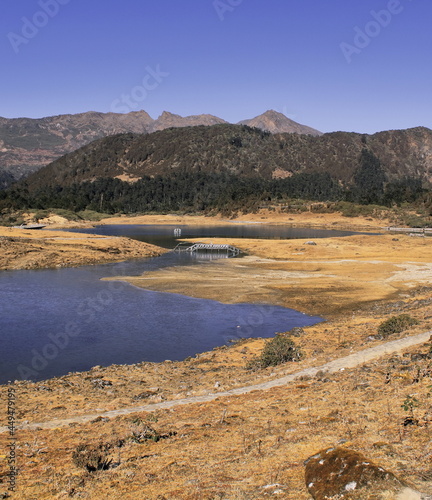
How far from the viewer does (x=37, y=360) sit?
2159 cm

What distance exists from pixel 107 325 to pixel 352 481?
73.5 feet

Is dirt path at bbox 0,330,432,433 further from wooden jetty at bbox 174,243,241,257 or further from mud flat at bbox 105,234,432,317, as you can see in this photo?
wooden jetty at bbox 174,243,241,257

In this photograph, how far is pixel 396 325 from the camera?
23578mm

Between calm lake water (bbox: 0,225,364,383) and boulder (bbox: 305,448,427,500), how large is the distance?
1463 cm

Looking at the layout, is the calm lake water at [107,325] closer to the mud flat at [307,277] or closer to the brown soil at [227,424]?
the brown soil at [227,424]

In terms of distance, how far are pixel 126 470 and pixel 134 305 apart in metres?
24.7

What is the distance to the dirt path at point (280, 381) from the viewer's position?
1374cm

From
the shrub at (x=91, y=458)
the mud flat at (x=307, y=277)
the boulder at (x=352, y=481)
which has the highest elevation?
the boulder at (x=352, y=481)

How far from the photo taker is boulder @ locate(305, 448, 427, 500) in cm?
726

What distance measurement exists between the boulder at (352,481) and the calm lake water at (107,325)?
14631 mm

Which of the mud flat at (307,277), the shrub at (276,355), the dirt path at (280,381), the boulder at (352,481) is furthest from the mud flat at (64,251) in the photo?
the boulder at (352,481)

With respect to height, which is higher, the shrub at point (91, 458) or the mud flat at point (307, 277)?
the shrub at point (91, 458)

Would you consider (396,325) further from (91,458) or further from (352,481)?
(91,458)

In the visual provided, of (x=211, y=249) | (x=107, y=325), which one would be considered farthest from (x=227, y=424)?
(x=211, y=249)
